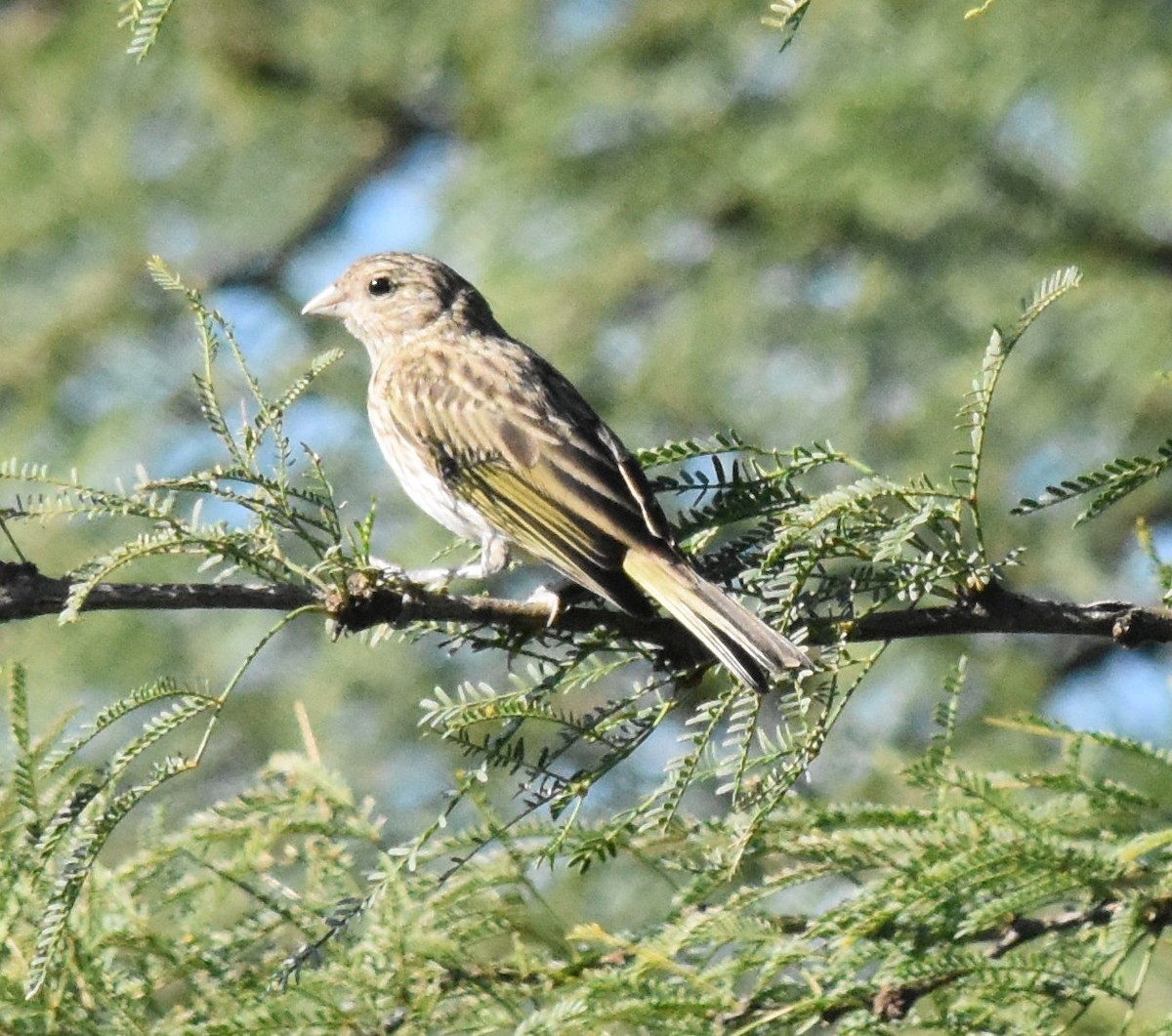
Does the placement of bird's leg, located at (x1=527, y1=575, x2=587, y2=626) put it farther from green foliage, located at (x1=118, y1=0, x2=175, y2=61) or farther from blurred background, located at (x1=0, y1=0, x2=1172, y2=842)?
blurred background, located at (x1=0, y1=0, x2=1172, y2=842)

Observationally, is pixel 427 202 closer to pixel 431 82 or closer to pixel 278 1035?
pixel 431 82

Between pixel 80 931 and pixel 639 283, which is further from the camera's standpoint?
pixel 639 283

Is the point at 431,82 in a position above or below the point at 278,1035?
above

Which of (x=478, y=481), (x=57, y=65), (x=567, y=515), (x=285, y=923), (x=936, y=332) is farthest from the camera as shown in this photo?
(x=57, y=65)

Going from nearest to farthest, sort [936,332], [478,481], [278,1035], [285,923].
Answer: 1. [278,1035]
2. [285,923]
3. [478,481]
4. [936,332]

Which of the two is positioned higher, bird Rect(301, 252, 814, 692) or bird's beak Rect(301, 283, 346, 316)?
bird's beak Rect(301, 283, 346, 316)

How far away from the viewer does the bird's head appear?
5957 mm

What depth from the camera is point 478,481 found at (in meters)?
4.46

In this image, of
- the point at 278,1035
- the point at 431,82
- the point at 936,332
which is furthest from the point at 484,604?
the point at 431,82

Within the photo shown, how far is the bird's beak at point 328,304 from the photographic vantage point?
6141 millimetres

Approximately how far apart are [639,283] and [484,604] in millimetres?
4145

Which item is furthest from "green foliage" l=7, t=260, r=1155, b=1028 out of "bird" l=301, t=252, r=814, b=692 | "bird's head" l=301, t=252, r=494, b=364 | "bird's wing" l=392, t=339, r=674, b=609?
"bird's head" l=301, t=252, r=494, b=364

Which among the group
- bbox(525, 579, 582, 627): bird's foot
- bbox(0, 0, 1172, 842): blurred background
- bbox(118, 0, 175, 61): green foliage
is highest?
bbox(0, 0, 1172, 842): blurred background

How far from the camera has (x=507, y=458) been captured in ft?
14.8
